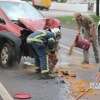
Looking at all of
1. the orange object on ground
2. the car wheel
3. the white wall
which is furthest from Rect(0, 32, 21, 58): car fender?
the white wall

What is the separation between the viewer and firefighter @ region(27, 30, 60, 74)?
43.1ft

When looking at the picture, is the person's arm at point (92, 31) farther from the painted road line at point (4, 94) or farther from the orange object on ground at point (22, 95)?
the orange object on ground at point (22, 95)

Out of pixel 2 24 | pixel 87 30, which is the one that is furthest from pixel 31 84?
pixel 87 30

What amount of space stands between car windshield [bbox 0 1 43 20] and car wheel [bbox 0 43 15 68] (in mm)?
1066

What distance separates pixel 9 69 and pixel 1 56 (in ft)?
1.79

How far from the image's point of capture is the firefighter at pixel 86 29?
621 inches

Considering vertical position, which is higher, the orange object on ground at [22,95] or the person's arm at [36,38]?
the person's arm at [36,38]

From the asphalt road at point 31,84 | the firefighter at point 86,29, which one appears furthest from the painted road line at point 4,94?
the firefighter at point 86,29

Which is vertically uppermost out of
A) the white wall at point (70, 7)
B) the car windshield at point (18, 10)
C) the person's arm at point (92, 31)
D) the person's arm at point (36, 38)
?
the car windshield at point (18, 10)

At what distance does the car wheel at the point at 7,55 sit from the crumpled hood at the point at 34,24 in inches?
27.1

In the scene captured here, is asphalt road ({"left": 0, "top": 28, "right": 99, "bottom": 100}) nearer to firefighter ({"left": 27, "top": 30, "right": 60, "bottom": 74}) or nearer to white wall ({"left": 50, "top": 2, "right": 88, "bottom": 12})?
firefighter ({"left": 27, "top": 30, "right": 60, "bottom": 74})

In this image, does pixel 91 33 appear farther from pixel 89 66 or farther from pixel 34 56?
pixel 34 56

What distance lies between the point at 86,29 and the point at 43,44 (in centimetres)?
313

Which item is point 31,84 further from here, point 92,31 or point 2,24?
point 92,31
